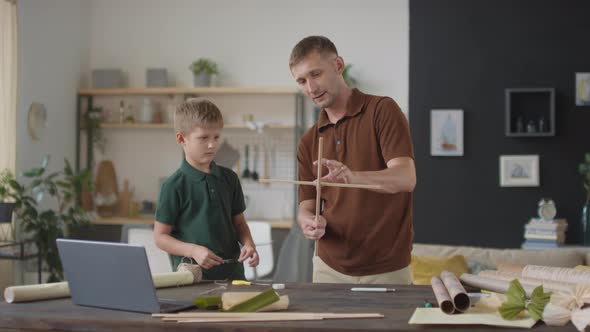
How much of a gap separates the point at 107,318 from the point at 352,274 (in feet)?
3.33

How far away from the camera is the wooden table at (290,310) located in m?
1.68

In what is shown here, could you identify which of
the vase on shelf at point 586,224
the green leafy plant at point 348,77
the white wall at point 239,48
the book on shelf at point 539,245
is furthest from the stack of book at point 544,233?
the green leafy plant at point 348,77

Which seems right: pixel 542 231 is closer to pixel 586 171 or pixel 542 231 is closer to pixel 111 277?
pixel 586 171

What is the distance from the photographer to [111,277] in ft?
6.14

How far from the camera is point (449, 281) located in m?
1.95

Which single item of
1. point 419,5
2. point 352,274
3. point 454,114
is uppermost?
point 419,5

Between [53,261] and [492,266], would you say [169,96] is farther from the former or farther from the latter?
[492,266]

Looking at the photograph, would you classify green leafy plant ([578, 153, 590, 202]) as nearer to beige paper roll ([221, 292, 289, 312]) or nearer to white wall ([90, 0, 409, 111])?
white wall ([90, 0, 409, 111])

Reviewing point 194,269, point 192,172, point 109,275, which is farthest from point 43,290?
point 192,172

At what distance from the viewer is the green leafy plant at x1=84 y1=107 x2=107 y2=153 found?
732 cm

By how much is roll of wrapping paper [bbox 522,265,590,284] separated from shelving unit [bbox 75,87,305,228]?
15.5ft

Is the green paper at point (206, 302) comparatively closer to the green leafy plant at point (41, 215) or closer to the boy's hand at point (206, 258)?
the boy's hand at point (206, 258)

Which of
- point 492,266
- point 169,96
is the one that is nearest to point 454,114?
point 492,266

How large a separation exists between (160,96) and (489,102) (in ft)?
10.3
